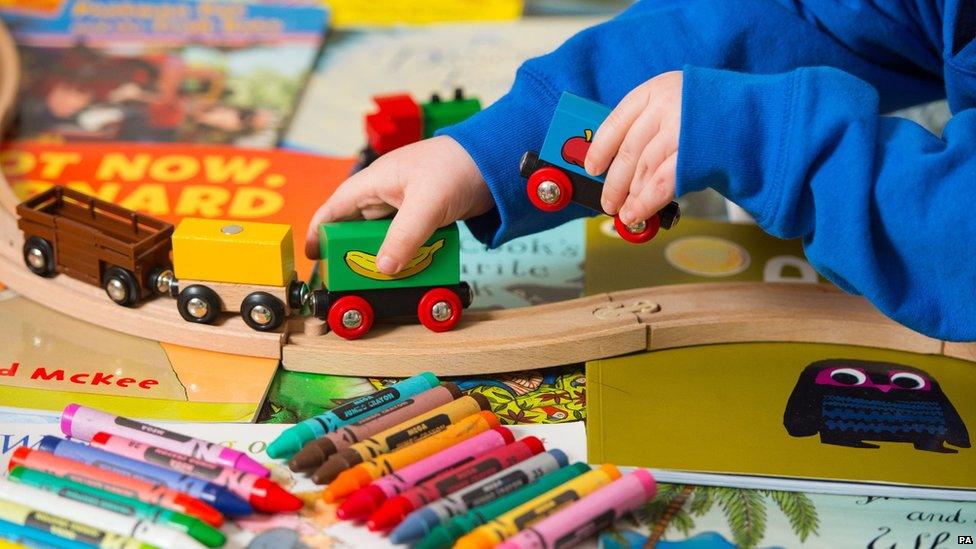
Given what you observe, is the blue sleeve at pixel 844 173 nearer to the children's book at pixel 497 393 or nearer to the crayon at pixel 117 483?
the children's book at pixel 497 393

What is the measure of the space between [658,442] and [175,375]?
0.34m

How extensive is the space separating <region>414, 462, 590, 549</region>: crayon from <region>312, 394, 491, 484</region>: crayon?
77 millimetres

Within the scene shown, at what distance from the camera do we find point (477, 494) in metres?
0.62

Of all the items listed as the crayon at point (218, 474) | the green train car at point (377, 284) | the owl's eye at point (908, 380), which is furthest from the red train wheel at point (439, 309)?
the owl's eye at point (908, 380)

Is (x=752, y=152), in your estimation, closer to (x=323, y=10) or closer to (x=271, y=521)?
(x=271, y=521)

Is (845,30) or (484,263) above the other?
(845,30)

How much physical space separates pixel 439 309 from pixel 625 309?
145 mm

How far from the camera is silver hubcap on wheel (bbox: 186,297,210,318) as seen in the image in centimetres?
79

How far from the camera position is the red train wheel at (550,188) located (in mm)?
750

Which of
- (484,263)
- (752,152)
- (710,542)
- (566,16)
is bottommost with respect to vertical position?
(710,542)

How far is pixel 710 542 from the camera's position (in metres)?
0.63

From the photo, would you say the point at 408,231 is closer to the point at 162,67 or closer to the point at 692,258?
the point at 692,258

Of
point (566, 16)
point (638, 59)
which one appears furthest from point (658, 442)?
point (566, 16)

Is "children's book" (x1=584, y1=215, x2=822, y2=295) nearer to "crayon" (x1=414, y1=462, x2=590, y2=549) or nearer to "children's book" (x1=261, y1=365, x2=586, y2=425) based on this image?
"children's book" (x1=261, y1=365, x2=586, y2=425)
